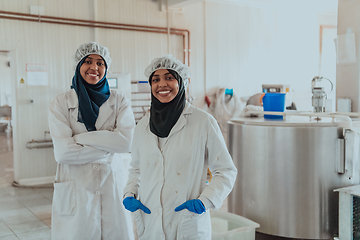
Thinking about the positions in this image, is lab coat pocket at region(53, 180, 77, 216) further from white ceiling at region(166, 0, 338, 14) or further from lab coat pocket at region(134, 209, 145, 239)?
white ceiling at region(166, 0, 338, 14)

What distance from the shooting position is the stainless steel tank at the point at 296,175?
2.69m

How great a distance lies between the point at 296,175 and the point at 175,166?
1.56 m

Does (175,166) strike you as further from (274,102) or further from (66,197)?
(274,102)

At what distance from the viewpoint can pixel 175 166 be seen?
1468 millimetres

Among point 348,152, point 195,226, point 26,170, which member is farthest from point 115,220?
point 26,170

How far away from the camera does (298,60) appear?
7.15 metres

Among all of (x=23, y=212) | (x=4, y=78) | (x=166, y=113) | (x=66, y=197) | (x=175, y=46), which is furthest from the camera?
(x=4, y=78)

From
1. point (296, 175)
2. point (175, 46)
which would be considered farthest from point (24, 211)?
A: point (175, 46)

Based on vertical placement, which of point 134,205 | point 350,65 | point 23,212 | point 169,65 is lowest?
point 23,212

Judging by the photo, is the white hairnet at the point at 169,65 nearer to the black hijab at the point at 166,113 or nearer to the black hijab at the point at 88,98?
the black hijab at the point at 166,113

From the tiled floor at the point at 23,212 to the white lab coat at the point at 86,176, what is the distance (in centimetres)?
155

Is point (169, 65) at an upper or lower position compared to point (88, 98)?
upper

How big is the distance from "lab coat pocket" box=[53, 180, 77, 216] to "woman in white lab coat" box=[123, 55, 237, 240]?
466 millimetres

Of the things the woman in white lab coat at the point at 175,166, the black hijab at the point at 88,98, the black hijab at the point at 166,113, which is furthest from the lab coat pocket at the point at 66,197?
the black hijab at the point at 166,113
